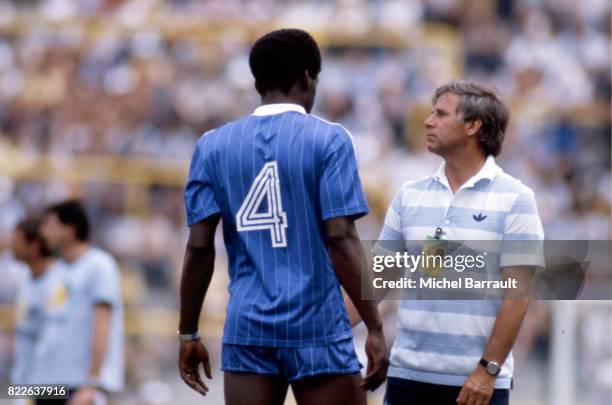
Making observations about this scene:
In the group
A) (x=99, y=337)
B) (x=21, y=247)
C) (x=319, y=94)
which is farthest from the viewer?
(x=319, y=94)

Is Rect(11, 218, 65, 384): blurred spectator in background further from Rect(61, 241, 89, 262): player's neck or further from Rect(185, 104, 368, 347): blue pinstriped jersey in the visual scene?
Rect(185, 104, 368, 347): blue pinstriped jersey

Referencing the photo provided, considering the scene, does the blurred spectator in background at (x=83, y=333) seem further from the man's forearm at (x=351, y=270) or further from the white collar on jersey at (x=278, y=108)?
the man's forearm at (x=351, y=270)

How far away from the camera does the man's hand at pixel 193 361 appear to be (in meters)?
5.15

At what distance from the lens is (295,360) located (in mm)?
4902

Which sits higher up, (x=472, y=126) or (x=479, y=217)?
(x=472, y=126)

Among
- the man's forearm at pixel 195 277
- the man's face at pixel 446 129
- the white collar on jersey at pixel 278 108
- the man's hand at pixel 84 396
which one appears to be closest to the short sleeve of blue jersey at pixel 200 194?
the man's forearm at pixel 195 277

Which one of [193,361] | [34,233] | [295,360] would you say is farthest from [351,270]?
[34,233]

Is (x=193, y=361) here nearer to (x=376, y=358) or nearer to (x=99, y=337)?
(x=376, y=358)

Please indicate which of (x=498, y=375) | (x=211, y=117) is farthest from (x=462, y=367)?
(x=211, y=117)

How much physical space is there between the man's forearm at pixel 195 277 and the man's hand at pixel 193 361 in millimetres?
109

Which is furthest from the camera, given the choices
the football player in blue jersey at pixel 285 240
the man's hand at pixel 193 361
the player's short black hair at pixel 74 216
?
the player's short black hair at pixel 74 216

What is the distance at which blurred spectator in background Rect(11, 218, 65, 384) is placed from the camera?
7625 millimetres

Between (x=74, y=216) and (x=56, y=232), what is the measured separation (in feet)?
0.43

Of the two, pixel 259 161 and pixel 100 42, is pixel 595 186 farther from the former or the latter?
pixel 259 161
